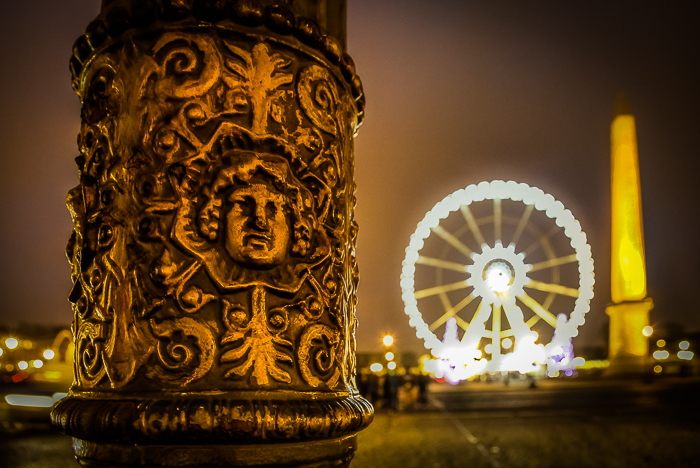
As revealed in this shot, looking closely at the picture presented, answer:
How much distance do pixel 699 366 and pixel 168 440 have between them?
30.3 meters

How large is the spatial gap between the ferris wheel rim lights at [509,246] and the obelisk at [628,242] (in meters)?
4.67

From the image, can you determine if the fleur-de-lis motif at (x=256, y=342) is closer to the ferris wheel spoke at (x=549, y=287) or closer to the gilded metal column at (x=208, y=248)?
the gilded metal column at (x=208, y=248)

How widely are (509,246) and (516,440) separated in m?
12.4

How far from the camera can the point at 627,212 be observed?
22219 millimetres

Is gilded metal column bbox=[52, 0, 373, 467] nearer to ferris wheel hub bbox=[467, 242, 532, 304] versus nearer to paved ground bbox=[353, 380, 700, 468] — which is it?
paved ground bbox=[353, 380, 700, 468]

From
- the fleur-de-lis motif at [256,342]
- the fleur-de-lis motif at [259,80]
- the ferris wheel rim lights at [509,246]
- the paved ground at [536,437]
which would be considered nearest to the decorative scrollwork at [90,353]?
the fleur-de-lis motif at [256,342]

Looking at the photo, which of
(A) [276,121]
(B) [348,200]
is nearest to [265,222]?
(A) [276,121]

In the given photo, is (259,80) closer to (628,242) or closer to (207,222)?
(207,222)

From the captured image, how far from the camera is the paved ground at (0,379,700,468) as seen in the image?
565cm


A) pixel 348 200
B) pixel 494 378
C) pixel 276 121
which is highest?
pixel 276 121

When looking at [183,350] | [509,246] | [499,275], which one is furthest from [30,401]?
[509,246]

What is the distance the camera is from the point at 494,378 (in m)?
28.8

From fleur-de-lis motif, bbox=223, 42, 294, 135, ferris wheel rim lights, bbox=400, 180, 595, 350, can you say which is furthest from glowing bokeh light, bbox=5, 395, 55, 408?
ferris wheel rim lights, bbox=400, 180, 595, 350

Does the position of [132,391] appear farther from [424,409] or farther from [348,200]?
[424,409]
